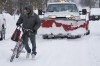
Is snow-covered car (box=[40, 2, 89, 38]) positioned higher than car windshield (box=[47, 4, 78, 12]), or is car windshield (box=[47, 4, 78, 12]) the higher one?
car windshield (box=[47, 4, 78, 12])

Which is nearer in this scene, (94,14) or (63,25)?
(63,25)

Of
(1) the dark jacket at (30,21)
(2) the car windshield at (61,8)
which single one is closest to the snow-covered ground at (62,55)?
(1) the dark jacket at (30,21)

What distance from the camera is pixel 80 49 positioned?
1383 cm

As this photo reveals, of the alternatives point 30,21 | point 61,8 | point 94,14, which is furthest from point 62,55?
point 94,14

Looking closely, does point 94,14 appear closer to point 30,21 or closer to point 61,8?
point 61,8

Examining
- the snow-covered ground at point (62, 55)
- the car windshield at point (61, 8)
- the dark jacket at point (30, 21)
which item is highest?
the dark jacket at point (30, 21)

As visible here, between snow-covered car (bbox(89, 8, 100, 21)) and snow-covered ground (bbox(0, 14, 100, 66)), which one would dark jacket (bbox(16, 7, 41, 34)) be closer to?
snow-covered ground (bbox(0, 14, 100, 66))

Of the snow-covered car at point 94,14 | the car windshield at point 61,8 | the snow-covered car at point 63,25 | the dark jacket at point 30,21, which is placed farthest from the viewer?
the snow-covered car at point 94,14

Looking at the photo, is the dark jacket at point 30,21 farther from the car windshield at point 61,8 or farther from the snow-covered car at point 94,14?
the snow-covered car at point 94,14

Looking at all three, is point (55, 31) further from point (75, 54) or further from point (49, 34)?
point (75, 54)

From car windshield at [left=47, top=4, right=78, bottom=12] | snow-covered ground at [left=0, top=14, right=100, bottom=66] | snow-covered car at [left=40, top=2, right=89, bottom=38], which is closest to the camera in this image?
snow-covered ground at [left=0, top=14, right=100, bottom=66]

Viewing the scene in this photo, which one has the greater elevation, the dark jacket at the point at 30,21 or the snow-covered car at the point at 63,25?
the dark jacket at the point at 30,21

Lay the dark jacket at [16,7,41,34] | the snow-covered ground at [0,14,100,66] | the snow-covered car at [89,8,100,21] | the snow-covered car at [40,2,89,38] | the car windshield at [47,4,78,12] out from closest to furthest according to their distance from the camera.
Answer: the snow-covered ground at [0,14,100,66]
the dark jacket at [16,7,41,34]
the snow-covered car at [40,2,89,38]
the car windshield at [47,4,78,12]
the snow-covered car at [89,8,100,21]

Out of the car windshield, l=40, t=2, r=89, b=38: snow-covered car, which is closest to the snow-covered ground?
l=40, t=2, r=89, b=38: snow-covered car
